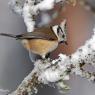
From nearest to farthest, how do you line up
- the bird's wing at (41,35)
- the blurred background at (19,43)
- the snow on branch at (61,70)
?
the snow on branch at (61,70), the bird's wing at (41,35), the blurred background at (19,43)

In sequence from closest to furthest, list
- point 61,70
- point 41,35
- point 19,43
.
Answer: point 61,70 < point 41,35 < point 19,43

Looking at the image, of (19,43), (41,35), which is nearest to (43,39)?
(41,35)

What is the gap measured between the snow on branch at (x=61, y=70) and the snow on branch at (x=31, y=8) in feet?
0.46

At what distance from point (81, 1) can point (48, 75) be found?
332 mm

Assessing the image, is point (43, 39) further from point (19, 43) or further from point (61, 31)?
point (19, 43)

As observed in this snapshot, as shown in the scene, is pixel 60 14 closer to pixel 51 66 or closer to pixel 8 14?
pixel 8 14

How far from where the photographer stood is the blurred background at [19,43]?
1.26 m

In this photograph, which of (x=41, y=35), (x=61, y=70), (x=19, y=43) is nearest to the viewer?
(x=61, y=70)

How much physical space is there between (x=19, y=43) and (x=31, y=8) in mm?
250

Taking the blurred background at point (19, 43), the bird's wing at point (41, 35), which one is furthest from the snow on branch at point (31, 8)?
the blurred background at point (19, 43)

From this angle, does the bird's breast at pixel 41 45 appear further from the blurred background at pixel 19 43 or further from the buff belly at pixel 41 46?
the blurred background at pixel 19 43

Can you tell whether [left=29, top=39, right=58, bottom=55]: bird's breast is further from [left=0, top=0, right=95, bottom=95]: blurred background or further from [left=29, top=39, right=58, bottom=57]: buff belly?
[left=0, top=0, right=95, bottom=95]: blurred background

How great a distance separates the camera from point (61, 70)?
0.90 metres

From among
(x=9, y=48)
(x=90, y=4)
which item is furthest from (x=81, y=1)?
(x=9, y=48)
